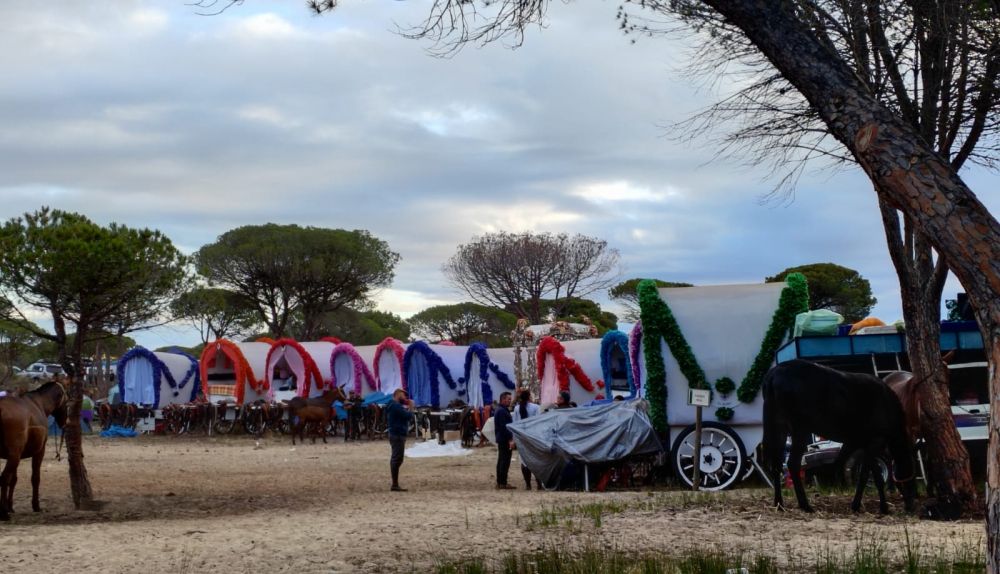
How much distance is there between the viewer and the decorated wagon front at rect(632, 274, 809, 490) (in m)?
14.8

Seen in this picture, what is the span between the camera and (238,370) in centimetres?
3603

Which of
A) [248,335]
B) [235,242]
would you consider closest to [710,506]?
[235,242]

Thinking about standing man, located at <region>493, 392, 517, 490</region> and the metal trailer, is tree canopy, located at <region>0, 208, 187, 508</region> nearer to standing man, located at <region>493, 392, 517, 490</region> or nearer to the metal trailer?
standing man, located at <region>493, 392, 517, 490</region>

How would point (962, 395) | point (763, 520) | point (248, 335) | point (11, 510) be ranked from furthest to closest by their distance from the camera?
point (248, 335)
point (962, 395)
point (11, 510)
point (763, 520)

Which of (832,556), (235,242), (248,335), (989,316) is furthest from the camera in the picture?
(248,335)

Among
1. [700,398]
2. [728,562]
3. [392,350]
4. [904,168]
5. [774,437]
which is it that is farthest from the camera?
[392,350]

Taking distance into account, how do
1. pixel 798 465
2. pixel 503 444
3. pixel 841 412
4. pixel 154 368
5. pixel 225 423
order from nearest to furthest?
pixel 798 465, pixel 841 412, pixel 503 444, pixel 225 423, pixel 154 368

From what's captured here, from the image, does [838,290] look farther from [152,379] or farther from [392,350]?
[152,379]

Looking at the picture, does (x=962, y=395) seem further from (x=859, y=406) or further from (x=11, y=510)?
(x=11, y=510)

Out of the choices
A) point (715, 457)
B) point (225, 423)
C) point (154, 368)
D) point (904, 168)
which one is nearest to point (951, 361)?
point (715, 457)

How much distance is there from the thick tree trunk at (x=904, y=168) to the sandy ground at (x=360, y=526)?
3233 millimetres

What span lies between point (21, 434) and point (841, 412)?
9400 mm

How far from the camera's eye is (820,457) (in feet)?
43.5

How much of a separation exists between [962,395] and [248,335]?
52414 mm
